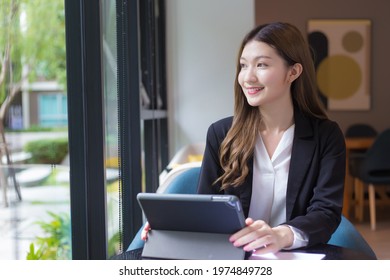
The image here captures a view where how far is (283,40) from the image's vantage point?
4.62 feet

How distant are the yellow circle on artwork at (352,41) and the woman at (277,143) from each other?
14.8 feet

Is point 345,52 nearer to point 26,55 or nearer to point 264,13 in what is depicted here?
point 264,13

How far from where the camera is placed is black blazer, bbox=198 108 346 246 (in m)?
1.40

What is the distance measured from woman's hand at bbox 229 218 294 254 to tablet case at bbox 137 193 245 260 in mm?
16

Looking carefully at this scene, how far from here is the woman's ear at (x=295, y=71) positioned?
145cm

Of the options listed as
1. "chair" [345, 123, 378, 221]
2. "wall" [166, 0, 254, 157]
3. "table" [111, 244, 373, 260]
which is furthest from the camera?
Answer: "chair" [345, 123, 378, 221]

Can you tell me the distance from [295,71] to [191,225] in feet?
1.96

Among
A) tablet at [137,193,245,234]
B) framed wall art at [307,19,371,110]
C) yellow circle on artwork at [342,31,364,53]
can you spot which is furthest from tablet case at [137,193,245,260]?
yellow circle on artwork at [342,31,364,53]

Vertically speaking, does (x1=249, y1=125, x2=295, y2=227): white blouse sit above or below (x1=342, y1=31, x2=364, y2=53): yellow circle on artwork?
below

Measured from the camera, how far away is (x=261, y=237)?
112cm

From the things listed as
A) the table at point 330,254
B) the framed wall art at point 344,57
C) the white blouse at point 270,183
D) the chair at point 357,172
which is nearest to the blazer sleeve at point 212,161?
the white blouse at point 270,183

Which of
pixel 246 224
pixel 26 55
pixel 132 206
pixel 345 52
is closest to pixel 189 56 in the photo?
pixel 132 206

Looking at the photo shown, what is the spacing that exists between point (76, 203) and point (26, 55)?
43cm

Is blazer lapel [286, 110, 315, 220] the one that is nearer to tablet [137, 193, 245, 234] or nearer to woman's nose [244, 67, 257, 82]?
woman's nose [244, 67, 257, 82]
